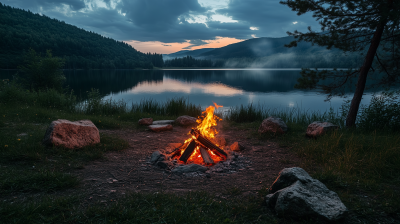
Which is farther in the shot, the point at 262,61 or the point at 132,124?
the point at 262,61

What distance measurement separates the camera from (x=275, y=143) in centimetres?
726

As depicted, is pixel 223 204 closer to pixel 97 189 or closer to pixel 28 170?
pixel 97 189

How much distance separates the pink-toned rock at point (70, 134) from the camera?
5.66 meters

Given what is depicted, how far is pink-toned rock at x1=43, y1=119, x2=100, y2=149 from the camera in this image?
566 cm

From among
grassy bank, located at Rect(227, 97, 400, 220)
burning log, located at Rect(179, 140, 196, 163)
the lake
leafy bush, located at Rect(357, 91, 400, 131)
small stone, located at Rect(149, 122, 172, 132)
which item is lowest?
the lake

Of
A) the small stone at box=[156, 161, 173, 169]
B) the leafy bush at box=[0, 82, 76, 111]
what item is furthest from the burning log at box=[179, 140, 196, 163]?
the leafy bush at box=[0, 82, 76, 111]

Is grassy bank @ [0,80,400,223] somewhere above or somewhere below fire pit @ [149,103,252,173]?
above

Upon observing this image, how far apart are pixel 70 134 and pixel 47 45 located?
106 meters

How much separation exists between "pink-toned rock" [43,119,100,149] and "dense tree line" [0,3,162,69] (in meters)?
85.9

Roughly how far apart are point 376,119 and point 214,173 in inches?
262

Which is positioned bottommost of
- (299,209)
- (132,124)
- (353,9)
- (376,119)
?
(132,124)

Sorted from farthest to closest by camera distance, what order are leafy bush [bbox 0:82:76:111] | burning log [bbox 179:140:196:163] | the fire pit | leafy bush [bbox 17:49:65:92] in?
leafy bush [bbox 17:49:65:92] → leafy bush [bbox 0:82:76:111] → burning log [bbox 179:140:196:163] → the fire pit

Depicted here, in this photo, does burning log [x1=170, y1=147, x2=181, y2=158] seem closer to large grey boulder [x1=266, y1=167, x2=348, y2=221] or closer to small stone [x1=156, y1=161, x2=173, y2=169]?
small stone [x1=156, y1=161, x2=173, y2=169]

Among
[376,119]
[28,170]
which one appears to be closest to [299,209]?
[28,170]
